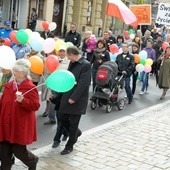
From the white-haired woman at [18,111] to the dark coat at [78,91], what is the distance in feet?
4.19

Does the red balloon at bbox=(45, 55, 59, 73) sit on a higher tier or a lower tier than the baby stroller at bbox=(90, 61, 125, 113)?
higher

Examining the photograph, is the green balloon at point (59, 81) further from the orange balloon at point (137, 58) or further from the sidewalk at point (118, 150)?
the orange balloon at point (137, 58)

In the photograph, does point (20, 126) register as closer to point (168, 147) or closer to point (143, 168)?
point (143, 168)

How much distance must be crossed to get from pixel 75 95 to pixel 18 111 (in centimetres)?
145

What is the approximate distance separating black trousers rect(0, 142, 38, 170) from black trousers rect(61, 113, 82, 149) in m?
1.33

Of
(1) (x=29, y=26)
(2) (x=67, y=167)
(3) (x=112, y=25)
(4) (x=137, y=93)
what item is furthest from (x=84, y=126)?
(3) (x=112, y=25)

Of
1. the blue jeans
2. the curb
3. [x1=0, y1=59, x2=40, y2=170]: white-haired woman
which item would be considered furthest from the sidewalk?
the blue jeans

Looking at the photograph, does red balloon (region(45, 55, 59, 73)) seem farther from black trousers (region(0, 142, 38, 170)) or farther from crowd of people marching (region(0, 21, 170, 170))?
black trousers (region(0, 142, 38, 170))

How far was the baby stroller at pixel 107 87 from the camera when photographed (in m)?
10.2

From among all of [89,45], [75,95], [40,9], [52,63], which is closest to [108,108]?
[52,63]

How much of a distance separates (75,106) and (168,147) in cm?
205

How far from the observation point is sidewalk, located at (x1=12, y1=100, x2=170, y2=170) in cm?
639

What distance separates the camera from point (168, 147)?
298 inches

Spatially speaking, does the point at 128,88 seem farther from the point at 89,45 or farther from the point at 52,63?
the point at 52,63
